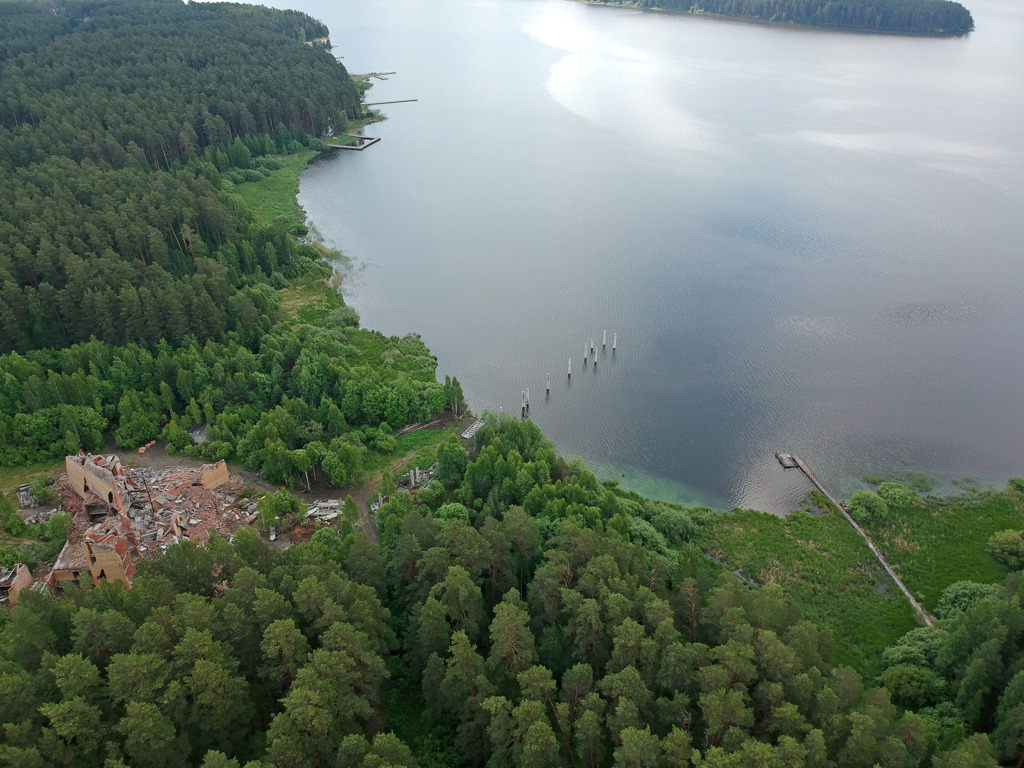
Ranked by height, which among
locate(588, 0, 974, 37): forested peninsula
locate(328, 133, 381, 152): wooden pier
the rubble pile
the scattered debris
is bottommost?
the scattered debris

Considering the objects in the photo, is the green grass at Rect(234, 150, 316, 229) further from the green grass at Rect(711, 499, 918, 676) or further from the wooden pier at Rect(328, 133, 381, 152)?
the green grass at Rect(711, 499, 918, 676)

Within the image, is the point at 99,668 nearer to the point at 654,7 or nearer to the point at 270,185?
the point at 270,185

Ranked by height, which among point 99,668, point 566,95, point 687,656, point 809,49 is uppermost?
point 809,49

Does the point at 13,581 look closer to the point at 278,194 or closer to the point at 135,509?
the point at 135,509

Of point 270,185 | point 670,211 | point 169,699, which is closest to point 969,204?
point 670,211

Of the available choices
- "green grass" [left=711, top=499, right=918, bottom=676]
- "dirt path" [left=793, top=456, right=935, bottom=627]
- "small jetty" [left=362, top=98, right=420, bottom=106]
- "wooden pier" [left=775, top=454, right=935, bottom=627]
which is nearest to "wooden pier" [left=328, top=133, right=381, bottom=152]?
"small jetty" [left=362, top=98, right=420, bottom=106]

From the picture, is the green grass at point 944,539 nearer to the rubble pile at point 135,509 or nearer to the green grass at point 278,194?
the rubble pile at point 135,509

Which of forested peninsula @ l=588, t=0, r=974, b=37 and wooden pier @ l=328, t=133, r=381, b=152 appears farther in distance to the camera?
forested peninsula @ l=588, t=0, r=974, b=37
